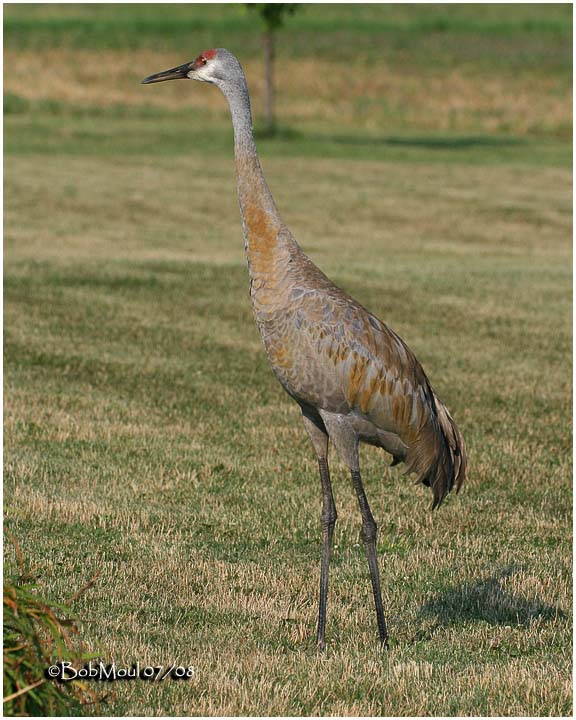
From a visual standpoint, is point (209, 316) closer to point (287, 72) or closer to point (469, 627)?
point (469, 627)

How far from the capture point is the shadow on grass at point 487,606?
21.4ft

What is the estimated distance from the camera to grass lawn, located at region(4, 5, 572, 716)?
19.1 ft

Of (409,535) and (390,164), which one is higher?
(390,164)

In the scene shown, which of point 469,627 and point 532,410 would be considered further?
point 532,410

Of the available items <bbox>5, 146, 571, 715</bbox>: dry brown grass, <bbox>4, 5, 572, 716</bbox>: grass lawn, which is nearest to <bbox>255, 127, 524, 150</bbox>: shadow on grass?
<bbox>4, 5, 572, 716</bbox>: grass lawn

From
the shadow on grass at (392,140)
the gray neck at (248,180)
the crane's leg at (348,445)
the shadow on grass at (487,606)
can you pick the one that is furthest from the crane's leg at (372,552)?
the shadow on grass at (392,140)

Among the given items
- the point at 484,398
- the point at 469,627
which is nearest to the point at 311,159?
the point at 484,398

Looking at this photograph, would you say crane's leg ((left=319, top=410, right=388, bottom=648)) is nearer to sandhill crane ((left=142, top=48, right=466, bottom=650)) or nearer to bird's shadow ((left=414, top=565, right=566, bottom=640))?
sandhill crane ((left=142, top=48, right=466, bottom=650))

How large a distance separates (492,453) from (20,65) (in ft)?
146

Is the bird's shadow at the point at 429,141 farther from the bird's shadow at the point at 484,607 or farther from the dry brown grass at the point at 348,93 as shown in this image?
the bird's shadow at the point at 484,607

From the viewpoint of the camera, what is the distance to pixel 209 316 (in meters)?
15.3

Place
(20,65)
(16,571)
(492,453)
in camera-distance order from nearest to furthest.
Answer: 1. (16,571)
2. (492,453)
3. (20,65)

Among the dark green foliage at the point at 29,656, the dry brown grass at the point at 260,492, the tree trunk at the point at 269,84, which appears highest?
the tree trunk at the point at 269,84

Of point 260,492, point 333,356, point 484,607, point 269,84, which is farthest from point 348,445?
point 269,84
